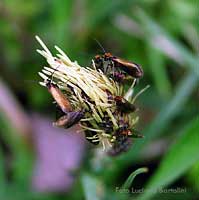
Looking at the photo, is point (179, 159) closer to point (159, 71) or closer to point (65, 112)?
point (65, 112)

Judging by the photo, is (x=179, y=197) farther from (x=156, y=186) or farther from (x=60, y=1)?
(x=60, y=1)

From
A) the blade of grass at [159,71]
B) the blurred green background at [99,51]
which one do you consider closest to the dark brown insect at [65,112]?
the blurred green background at [99,51]

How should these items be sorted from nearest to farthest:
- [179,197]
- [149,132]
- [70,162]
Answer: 1. [179,197]
2. [149,132]
3. [70,162]

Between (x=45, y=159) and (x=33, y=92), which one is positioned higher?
(x=33, y=92)

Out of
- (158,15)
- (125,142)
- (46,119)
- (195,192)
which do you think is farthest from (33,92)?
(125,142)

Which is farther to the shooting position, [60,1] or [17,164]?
[60,1]

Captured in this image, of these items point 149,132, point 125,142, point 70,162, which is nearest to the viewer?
point 125,142

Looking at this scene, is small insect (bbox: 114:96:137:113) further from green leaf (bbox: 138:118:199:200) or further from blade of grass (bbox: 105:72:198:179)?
blade of grass (bbox: 105:72:198:179)

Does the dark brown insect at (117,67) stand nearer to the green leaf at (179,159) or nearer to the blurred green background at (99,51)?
the green leaf at (179,159)
